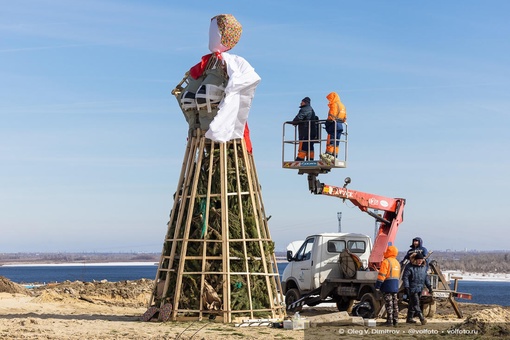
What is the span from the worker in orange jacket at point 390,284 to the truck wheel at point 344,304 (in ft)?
17.2

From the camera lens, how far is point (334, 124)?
22.7m

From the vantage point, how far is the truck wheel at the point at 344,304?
25.9m

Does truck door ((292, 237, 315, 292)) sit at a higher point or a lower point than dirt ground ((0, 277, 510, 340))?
higher

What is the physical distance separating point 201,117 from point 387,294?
6.14 m

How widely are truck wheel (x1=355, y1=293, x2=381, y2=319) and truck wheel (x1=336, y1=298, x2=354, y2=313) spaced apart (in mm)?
1729

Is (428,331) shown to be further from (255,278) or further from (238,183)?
(238,183)

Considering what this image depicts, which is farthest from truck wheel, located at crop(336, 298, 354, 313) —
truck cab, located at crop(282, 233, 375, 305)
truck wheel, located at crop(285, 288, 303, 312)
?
truck wheel, located at crop(285, 288, 303, 312)

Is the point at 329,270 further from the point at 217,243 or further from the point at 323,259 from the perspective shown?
the point at 217,243

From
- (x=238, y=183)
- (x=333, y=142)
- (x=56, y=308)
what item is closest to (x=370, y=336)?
(x=238, y=183)

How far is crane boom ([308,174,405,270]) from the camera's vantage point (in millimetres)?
24953

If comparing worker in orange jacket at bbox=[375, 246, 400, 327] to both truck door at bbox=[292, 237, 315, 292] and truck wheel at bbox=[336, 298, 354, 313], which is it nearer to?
truck wheel at bbox=[336, 298, 354, 313]

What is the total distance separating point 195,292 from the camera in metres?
19.8

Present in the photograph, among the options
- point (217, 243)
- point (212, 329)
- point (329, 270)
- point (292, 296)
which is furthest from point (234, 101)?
point (292, 296)

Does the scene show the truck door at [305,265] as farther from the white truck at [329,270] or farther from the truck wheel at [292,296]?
the truck wheel at [292,296]
